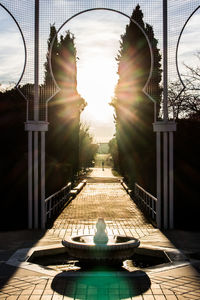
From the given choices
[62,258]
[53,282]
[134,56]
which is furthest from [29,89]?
[134,56]

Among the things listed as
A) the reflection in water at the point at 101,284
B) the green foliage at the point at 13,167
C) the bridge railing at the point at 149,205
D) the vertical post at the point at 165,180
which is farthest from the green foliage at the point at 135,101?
the reflection in water at the point at 101,284

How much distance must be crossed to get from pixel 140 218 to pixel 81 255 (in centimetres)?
660

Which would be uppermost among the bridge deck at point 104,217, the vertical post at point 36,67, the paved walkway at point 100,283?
the vertical post at point 36,67

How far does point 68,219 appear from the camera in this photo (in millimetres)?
13312

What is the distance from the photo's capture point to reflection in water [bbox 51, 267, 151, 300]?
566 cm

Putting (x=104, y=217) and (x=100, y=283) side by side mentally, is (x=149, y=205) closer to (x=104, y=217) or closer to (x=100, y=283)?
(x=104, y=217)

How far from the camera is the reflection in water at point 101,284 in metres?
5.66

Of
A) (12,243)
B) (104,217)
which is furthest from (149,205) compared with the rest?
(12,243)

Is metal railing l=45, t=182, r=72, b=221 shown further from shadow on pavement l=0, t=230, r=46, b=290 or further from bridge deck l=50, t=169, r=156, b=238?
shadow on pavement l=0, t=230, r=46, b=290

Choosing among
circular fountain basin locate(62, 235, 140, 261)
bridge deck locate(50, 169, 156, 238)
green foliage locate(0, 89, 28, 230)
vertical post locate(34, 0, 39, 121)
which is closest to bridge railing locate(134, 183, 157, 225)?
bridge deck locate(50, 169, 156, 238)

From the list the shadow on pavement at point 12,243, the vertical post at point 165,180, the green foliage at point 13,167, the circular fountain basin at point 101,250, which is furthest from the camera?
the green foliage at point 13,167

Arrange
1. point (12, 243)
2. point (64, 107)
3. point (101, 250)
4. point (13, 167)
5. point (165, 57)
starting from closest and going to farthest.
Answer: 1. point (101, 250)
2. point (12, 243)
3. point (165, 57)
4. point (13, 167)
5. point (64, 107)

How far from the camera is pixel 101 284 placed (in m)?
6.09

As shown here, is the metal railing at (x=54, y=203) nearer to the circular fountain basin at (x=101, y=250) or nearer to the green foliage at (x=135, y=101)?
the circular fountain basin at (x=101, y=250)
